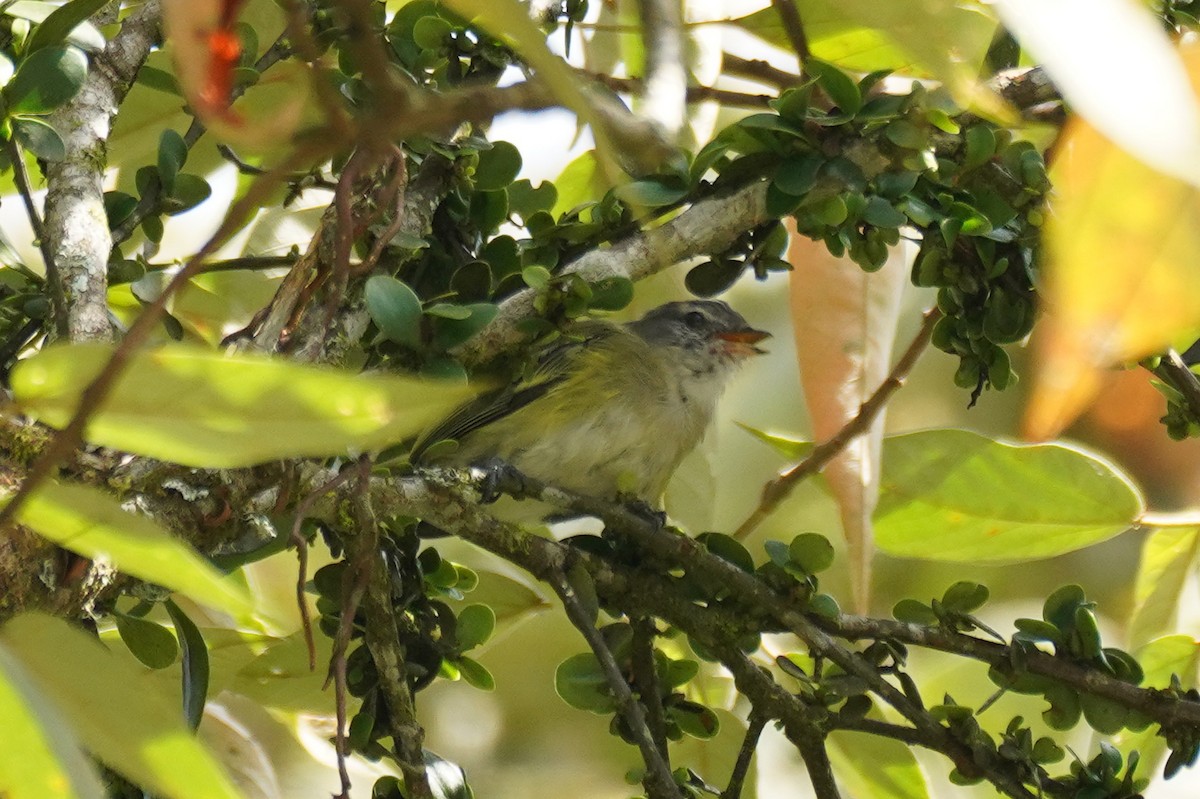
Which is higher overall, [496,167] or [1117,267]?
[496,167]

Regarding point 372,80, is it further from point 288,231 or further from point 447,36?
point 288,231

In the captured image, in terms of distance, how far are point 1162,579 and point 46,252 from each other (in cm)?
132

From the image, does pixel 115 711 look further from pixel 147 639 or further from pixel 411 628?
pixel 411 628

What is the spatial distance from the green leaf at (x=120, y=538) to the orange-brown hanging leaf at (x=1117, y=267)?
34 centimetres

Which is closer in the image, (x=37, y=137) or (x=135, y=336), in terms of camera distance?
(x=135, y=336)

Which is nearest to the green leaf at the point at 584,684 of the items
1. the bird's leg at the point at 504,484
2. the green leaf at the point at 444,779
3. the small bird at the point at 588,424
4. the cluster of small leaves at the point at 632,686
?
the cluster of small leaves at the point at 632,686

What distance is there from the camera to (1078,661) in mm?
1230

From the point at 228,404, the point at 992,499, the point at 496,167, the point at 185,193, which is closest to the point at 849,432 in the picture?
the point at 992,499

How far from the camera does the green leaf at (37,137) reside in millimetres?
1149

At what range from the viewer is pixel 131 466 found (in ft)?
3.40

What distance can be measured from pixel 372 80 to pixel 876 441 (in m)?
1.09

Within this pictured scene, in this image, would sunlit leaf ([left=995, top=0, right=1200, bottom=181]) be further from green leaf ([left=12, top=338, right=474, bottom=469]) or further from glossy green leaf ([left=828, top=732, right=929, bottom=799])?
glossy green leaf ([left=828, top=732, right=929, bottom=799])

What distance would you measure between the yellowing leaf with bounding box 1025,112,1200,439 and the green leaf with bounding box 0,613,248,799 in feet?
1.23

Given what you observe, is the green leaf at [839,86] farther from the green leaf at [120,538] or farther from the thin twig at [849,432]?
the green leaf at [120,538]
